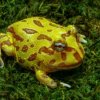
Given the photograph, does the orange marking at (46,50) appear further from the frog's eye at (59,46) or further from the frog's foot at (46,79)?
the frog's foot at (46,79)

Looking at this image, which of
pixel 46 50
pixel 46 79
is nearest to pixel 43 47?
pixel 46 50

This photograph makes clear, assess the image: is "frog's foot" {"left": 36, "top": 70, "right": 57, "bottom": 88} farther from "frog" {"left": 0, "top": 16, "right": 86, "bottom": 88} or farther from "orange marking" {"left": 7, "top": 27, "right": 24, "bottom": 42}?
"orange marking" {"left": 7, "top": 27, "right": 24, "bottom": 42}

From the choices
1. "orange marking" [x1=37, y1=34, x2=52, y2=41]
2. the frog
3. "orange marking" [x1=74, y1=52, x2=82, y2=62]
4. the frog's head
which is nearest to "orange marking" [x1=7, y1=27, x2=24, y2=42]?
the frog

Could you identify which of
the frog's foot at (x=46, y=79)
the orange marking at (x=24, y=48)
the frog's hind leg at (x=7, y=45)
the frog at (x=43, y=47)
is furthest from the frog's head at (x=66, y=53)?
the frog's hind leg at (x=7, y=45)

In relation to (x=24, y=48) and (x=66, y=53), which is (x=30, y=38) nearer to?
(x=24, y=48)

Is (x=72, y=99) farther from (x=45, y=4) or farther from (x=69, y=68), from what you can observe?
(x=45, y=4)

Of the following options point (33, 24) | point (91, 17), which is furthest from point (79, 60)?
point (91, 17)
